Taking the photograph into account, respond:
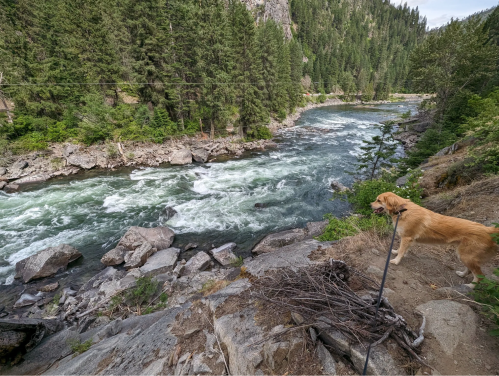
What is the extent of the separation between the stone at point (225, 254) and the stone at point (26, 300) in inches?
251

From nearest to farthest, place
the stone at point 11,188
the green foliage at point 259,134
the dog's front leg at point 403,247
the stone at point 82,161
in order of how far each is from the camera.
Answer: the dog's front leg at point 403,247 → the stone at point 11,188 → the stone at point 82,161 → the green foliage at point 259,134

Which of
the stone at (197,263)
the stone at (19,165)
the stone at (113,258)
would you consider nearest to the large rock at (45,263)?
the stone at (113,258)

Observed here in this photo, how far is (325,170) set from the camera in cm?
1808

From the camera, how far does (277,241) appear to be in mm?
9359

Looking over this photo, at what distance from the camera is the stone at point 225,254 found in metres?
8.80

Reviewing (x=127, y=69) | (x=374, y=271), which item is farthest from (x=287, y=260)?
(x=127, y=69)

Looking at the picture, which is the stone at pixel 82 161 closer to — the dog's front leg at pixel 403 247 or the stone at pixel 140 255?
the stone at pixel 140 255

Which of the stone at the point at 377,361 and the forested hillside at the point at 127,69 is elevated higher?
the forested hillside at the point at 127,69

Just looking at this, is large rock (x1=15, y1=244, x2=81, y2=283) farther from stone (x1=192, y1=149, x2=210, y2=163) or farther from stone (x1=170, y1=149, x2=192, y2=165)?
stone (x1=192, y1=149, x2=210, y2=163)

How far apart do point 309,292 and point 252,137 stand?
25869mm

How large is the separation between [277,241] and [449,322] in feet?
23.2

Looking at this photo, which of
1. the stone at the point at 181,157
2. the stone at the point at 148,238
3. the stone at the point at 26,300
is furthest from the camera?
the stone at the point at 181,157

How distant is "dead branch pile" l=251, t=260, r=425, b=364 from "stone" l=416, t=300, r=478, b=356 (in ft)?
0.62

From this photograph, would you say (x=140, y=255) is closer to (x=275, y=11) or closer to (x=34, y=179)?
(x=34, y=179)
